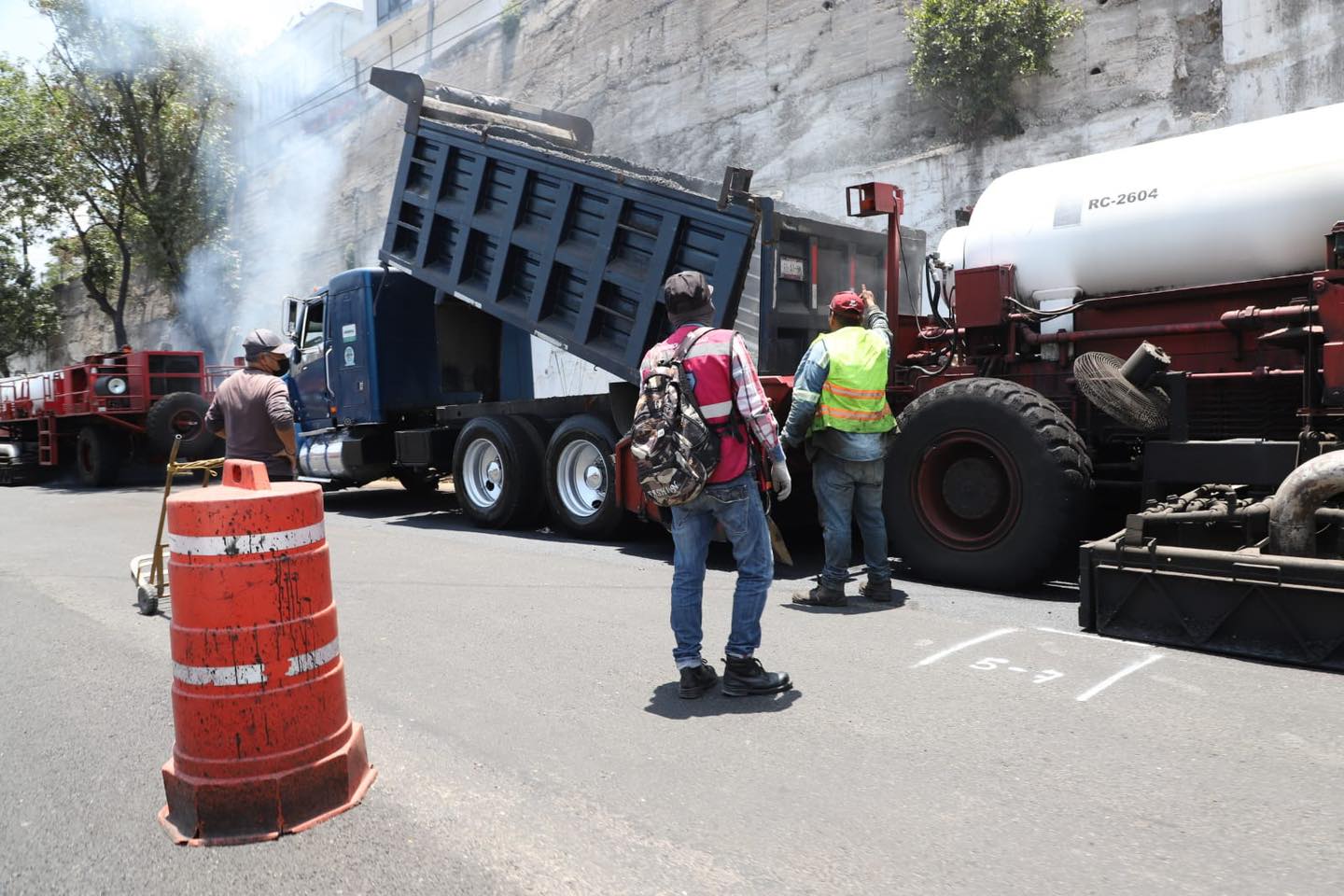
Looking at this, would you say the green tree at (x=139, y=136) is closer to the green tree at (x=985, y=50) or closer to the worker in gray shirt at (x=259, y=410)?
the green tree at (x=985, y=50)

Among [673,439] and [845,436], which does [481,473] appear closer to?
[845,436]

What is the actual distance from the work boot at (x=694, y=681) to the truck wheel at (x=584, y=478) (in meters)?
4.23

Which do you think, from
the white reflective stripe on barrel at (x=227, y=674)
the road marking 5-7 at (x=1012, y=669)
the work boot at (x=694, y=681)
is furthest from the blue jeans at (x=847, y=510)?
the white reflective stripe on barrel at (x=227, y=674)

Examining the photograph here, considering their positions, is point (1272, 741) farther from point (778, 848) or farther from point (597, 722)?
point (597, 722)

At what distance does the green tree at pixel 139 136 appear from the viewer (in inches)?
795

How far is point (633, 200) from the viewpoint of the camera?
8.05 m

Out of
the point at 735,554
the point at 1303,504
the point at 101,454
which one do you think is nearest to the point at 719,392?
the point at 735,554

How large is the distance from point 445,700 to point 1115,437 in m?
4.22

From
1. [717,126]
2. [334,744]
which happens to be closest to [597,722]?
[334,744]

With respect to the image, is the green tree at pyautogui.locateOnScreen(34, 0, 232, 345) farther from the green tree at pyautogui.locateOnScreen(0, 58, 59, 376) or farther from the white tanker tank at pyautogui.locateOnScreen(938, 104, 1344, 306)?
the white tanker tank at pyautogui.locateOnScreen(938, 104, 1344, 306)

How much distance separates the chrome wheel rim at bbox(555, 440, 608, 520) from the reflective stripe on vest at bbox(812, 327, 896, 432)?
334 centimetres

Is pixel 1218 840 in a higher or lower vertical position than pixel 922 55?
lower

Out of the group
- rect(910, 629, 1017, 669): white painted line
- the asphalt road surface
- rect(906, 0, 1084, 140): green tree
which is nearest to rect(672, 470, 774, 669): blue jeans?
the asphalt road surface

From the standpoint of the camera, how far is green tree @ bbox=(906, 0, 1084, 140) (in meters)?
15.1
